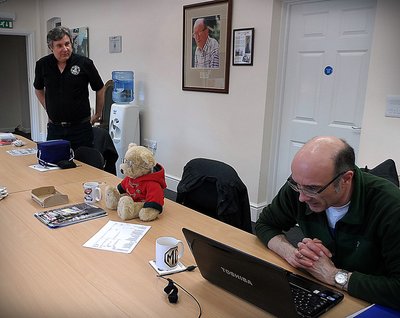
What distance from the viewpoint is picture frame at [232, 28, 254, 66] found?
347cm

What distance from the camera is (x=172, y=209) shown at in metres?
1.98

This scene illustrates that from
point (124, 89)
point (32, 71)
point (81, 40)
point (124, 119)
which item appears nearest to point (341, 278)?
point (124, 119)

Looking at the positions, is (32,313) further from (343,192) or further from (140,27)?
(140,27)

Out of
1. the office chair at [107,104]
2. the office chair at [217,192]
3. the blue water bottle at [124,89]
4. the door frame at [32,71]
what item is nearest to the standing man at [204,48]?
the blue water bottle at [124,89]

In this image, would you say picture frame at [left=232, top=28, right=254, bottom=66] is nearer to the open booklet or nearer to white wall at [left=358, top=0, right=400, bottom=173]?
white wall at [left=358, top=0, right=400, bottom=173]

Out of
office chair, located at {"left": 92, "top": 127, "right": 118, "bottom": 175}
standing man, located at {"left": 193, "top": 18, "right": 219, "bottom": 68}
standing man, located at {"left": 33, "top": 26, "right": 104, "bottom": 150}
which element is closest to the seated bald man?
standing man, located at {"left": 33, "top": 26, "right": 104, "bottom": 150}

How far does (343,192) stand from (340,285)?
0.31 meters

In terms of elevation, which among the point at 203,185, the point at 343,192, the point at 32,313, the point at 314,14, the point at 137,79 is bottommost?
the point at 32,313

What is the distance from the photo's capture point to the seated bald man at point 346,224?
1.21m

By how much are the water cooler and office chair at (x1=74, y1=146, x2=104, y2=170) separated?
1524 mm

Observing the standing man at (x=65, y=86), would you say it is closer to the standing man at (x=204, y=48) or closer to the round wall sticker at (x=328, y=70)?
the standing man at (x=204, y=48)

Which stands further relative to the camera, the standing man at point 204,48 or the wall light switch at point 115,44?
the wall light switch at point 115,44

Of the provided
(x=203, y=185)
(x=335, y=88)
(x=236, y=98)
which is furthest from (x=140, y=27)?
(x=203, y=185)

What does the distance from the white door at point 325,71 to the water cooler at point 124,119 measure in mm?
1987
